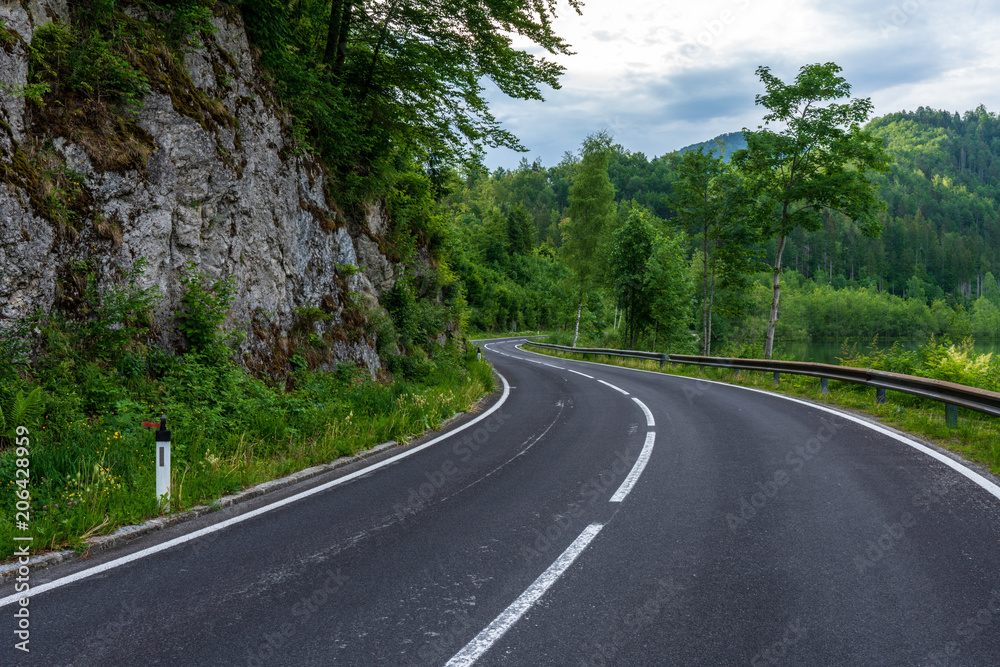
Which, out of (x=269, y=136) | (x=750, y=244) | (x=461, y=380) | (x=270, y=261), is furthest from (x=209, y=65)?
(x=750, y=244)

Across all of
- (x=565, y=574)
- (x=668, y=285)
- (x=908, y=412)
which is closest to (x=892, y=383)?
(x=908, y=412)

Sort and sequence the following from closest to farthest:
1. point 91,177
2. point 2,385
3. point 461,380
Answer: point 2,385
point 91,177
point 461,380

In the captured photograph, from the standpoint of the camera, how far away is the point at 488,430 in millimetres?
10047

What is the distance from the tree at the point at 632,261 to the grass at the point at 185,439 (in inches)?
1135

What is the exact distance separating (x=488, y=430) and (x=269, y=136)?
23.7 ft

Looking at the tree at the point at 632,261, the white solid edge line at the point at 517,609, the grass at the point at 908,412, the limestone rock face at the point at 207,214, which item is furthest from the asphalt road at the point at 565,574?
the tree at the point at 632,261

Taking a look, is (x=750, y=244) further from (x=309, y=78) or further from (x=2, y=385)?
(x=2, y=385)

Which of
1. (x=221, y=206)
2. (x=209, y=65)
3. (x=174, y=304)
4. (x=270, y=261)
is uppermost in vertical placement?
(x=209, y=65)

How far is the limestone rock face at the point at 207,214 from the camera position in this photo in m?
6.58

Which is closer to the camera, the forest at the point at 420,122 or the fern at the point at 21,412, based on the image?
the fern at the point at 21,412

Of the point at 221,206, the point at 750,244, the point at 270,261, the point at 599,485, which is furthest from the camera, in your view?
the point at 750,244

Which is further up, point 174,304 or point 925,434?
point 174,304

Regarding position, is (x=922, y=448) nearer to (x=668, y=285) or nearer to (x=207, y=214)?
(x=207, y=214)

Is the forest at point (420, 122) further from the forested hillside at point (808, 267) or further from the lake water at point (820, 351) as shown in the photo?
the forested hillside at point (808, 267)
